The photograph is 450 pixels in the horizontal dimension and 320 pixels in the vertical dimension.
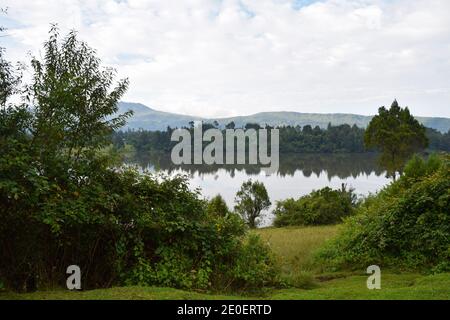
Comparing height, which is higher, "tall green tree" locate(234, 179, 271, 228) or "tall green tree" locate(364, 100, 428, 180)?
"tall green tree" locate(364, 100, 428, 180)

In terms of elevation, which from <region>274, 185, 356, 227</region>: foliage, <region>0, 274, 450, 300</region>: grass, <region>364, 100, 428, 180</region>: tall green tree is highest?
<region>364, 100, 428, 180</region>: tall green tree

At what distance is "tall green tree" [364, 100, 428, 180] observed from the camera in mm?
43094

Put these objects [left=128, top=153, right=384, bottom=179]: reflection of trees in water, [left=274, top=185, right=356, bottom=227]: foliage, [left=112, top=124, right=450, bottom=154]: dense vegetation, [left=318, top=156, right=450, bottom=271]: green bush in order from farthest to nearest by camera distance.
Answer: [left=112, top=124, right=450, bottom=154]: dense vegetation → [left=128, top=153, right=384, bottom=179]: reflection of trees in water → [left=274, top=185, right=356, bottom=227]: foliage → [left=318, top=156, right=450, bottom=271]: green bush

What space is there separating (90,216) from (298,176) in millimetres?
77811

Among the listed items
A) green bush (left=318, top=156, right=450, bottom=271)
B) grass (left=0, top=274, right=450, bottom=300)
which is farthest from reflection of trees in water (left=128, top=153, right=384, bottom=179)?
grass (left=0, top=274, right=450, bottom=300)

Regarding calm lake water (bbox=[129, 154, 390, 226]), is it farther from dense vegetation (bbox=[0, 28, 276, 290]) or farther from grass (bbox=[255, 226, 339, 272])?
dense vegetation (bbox=[0, 28, 276, 290])

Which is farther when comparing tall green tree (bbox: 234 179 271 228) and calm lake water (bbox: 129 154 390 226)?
calm lake water (bbox: 129 154 390 226)

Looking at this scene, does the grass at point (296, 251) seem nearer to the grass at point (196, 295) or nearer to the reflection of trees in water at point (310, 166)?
the grass at point (196, 295)

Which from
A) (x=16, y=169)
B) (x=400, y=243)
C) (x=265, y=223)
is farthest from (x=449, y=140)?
(x=16, y=169)

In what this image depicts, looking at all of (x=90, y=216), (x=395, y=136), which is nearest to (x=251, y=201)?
(x=395, y=136)

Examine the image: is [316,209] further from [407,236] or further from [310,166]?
[310,166]

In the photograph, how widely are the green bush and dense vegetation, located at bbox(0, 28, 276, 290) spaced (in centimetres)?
341

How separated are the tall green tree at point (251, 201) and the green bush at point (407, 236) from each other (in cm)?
2171

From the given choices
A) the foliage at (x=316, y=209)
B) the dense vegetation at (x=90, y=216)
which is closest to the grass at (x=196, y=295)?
the dense vegetation at (x=90, y=216)
